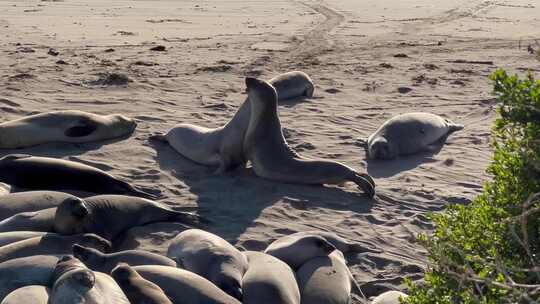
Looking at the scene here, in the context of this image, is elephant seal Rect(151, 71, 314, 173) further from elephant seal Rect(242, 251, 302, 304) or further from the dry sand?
elephant seal Rect(242, 251, 302, 304)

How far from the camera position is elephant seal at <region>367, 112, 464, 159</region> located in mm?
8242

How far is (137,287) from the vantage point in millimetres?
4266

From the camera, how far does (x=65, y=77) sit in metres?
10.6

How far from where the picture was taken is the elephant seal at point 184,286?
435 centimetres

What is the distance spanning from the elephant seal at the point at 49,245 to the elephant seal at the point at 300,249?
964 mm

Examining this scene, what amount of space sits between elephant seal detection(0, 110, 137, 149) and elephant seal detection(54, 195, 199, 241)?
1.96 metres

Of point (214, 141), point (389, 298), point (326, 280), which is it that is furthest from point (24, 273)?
point (214, 141)

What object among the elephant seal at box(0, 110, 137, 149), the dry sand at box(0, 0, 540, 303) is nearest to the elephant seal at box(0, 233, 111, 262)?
the dry sand at box(0, 0, 540, 303)

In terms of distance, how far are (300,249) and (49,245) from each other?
1.40 meters

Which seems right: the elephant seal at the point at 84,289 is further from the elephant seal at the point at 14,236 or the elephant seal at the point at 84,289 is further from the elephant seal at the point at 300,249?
the elephant seal at the point at 300,249

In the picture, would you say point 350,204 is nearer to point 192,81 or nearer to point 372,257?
point 372,257

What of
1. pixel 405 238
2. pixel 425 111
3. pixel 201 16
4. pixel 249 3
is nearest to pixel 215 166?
pixel 405 238

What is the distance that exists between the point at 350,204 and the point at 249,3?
15.0m

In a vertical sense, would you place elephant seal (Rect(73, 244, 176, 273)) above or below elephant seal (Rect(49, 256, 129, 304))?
below
